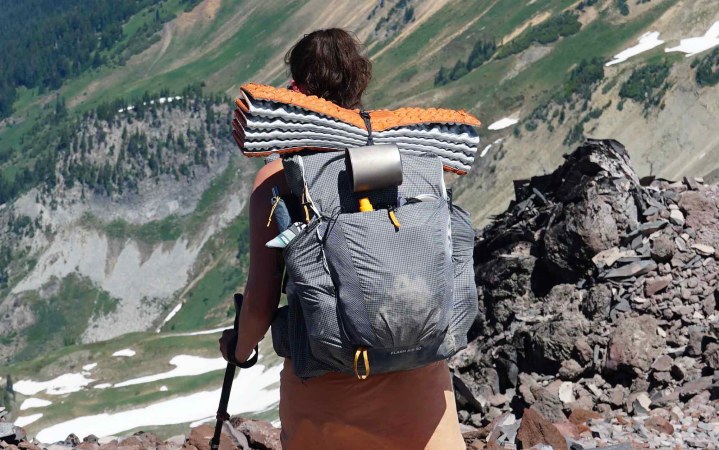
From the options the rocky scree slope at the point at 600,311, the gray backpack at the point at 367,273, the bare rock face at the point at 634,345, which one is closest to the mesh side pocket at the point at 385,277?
the gray backpack at the point at 367,273

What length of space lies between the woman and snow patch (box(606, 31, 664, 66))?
164 meters

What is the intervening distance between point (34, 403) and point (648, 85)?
71.3 m

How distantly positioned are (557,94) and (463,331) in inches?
6400

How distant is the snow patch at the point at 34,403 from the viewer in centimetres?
11269

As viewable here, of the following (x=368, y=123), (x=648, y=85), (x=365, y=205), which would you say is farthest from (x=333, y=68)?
(x=648, y=85)

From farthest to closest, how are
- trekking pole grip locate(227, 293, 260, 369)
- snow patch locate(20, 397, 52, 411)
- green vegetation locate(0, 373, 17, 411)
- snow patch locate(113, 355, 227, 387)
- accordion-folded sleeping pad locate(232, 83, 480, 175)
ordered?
snow patch locate(113, 355, 227, 387)
snow patch locate(20, 397, 52, 411)
green vegetation locate(0, 373, 17, 411)
trekking pole grip locate(227, 293, 260, 369)
accordion-folded sleeping pad locate(232, 83, 480, 175)

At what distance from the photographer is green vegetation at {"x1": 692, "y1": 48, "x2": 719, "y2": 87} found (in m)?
127

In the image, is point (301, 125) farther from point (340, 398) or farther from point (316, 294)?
point (340, 398)

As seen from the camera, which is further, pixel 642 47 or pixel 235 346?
pixel 642 47

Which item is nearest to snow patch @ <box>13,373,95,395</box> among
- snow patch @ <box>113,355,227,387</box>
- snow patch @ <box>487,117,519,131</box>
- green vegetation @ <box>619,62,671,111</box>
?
snow patch @ <box>113,355,227,387</box>

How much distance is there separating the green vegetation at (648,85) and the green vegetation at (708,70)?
3959 millimetres

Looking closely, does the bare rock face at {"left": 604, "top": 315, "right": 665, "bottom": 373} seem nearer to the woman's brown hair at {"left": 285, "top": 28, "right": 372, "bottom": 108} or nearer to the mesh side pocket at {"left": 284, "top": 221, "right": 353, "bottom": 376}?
the woman's brown hair at {"left": 285, "top": 28, "right": 372, "bottom": 108}

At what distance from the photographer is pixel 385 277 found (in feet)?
17.4

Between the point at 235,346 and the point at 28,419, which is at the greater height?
the point at 235,346
